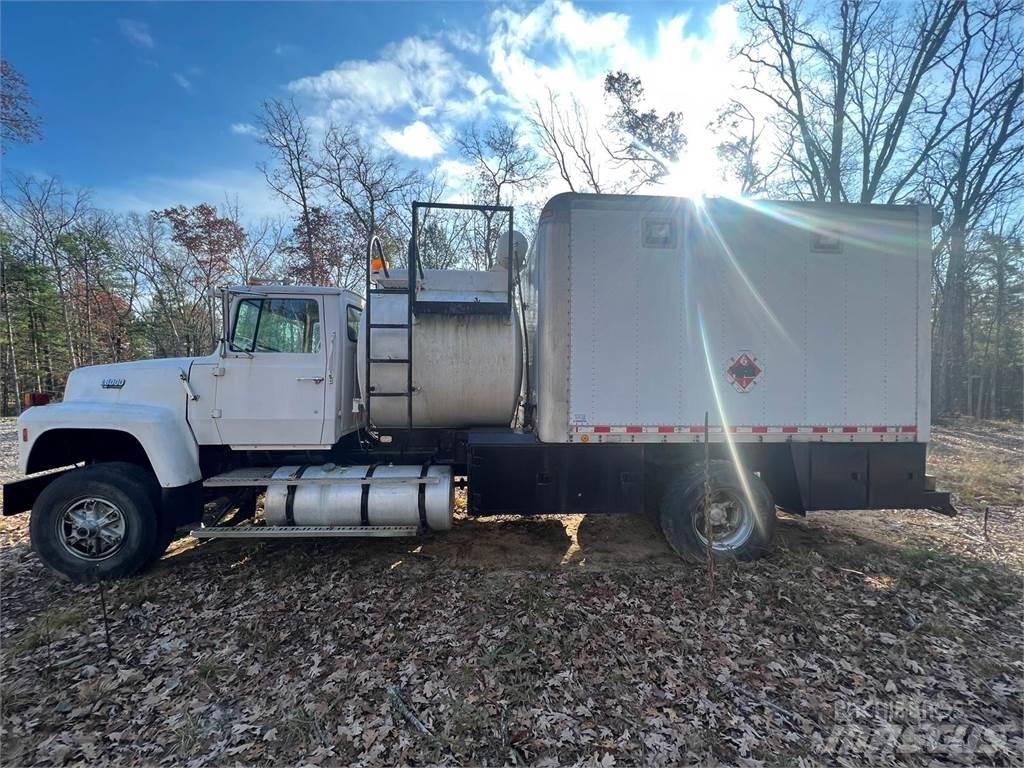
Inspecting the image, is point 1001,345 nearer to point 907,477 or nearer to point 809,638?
point 907,477

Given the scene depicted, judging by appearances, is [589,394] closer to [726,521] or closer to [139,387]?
[726,521]

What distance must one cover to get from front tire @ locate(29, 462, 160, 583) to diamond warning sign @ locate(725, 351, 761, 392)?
5529mm

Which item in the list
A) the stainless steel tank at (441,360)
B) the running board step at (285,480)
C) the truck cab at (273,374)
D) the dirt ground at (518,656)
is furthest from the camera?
the stainless steel tank at (441,360)

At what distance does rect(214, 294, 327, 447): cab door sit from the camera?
4.43 metres

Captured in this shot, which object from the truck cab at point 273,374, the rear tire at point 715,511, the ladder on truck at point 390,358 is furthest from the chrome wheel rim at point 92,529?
the rear tire at point 715,511

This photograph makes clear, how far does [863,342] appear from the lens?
4.22 m

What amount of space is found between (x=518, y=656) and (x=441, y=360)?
272cm

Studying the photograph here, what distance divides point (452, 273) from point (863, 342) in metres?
4.12

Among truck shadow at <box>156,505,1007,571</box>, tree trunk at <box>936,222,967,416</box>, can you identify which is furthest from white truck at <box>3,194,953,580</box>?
tree trunk at <box>936,222,967,416</box>

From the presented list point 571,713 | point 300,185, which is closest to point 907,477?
point 571,713

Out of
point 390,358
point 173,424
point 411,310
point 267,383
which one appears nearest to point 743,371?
point 411,310

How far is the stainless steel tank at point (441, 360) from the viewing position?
4.57 m

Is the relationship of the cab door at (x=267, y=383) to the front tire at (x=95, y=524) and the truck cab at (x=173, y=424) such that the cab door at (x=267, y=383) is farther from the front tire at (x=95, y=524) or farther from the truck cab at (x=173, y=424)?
the front tire at (x=95, y=524)

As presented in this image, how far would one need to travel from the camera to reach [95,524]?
161 inches
